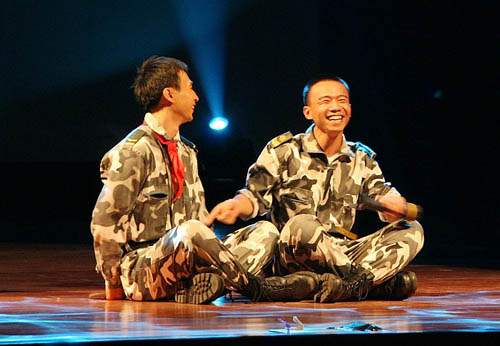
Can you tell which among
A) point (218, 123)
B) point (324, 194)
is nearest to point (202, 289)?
point (324, 194)

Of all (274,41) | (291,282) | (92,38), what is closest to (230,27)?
(274,41)

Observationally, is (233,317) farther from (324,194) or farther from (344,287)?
(324,194)

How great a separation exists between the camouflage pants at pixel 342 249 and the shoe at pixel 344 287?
0.16 ft

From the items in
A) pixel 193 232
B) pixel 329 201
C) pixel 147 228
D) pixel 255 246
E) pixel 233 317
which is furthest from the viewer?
pixel 329 201

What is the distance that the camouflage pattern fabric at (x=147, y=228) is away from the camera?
274 cm

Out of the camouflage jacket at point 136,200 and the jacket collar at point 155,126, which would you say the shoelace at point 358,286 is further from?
the jacket collar at point 155,126

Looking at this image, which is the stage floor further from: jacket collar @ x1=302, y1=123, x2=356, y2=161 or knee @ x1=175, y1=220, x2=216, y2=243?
jacket collar @ x1=302, y1=123, x2=356, y2=161

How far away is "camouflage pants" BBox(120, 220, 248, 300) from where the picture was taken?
2.72m

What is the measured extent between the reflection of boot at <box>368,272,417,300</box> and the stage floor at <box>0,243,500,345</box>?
0.11 ft

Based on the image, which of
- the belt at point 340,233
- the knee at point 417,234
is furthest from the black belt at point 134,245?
the knee at point 417,234

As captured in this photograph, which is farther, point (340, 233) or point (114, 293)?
point (340, 233)

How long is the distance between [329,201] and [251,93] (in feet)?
12.3

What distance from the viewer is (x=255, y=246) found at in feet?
10.0

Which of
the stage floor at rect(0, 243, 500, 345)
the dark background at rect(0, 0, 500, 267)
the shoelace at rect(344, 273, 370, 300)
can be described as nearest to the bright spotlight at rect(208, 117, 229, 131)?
the dark background at rect(0, 0, 500, 267)
